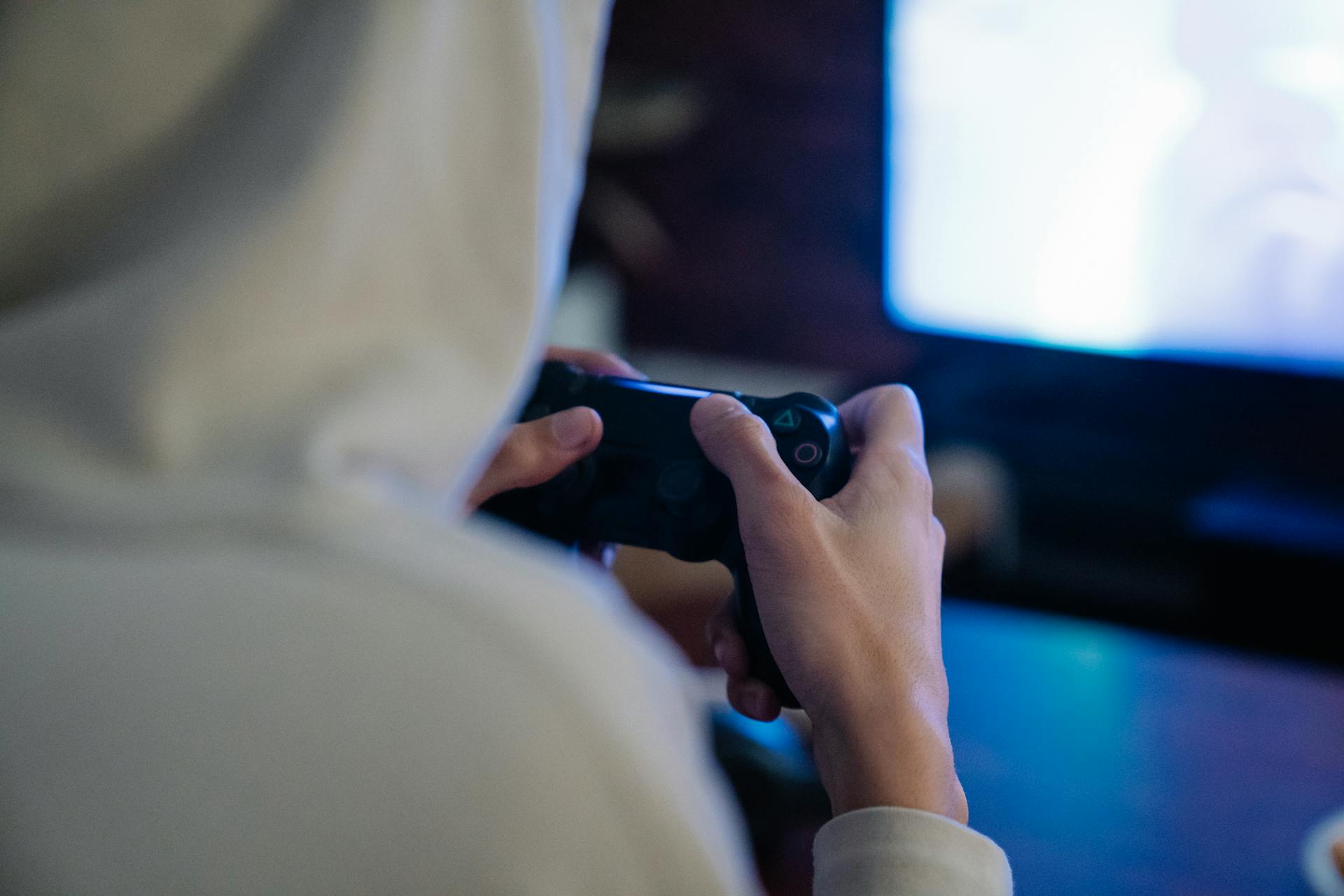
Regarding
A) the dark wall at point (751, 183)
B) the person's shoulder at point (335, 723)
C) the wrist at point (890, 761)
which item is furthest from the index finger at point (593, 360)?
the dark wall at point (751, 183)

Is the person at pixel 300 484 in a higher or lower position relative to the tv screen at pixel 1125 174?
higher

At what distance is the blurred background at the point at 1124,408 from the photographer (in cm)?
50

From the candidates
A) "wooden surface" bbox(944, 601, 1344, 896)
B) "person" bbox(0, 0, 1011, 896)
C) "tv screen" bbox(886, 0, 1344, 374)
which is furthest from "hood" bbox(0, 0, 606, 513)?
"tv screen" bbox(886, 0, 1344, 374)

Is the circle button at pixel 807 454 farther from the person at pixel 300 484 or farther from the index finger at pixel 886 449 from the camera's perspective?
the person at pixel 300 484

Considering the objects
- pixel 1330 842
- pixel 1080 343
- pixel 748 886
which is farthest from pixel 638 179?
pixel 748 886

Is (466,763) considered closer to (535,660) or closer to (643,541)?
(535,660)

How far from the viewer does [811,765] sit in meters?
0.47

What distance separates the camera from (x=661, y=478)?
0.35 meters

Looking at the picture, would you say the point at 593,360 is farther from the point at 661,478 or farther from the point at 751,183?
the point at 751,183

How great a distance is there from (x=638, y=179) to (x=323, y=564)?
0.85 meters

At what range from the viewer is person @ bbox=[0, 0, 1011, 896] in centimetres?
12

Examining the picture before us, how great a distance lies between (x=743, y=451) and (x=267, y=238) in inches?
7.6

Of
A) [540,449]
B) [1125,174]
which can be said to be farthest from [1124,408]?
[540,449]

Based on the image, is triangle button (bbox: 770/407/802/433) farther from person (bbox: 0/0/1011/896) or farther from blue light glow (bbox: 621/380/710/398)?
person (bbox: 0/0/1011/896)
